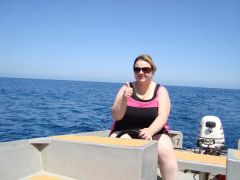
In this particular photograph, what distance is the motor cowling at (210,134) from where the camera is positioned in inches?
187

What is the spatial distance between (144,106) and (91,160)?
0.76 meters

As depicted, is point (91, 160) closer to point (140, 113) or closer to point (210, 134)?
point (140, 113)

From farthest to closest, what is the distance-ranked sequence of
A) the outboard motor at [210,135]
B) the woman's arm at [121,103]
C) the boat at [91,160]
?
the outboard motor at [210,135] → the woman's arm at [121,103] → the boat at [91,160]

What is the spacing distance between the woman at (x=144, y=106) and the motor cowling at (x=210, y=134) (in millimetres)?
1956

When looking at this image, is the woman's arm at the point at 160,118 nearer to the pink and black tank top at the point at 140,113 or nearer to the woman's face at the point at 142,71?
the pink and black tank top at the point at 140,113

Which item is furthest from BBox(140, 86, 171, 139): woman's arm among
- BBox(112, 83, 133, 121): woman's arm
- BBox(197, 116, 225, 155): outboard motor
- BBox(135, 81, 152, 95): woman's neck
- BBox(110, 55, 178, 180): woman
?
BBox(197, 116, 225, 155): outboard motor

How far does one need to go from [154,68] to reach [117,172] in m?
1.16

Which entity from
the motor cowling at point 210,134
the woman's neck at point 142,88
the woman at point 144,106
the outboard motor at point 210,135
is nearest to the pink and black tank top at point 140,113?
the woman at point 144,106

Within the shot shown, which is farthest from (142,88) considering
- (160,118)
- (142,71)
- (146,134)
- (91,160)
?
(91,160)

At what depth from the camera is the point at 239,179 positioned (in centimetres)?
200

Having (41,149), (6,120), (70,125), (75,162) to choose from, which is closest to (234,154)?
(75,162)

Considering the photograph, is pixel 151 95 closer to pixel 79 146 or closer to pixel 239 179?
pixel 79 146

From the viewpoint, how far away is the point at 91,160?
2.55 meters

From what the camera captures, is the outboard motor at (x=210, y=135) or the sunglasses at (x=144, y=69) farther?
the outboard motor at (x=210, y=135)
